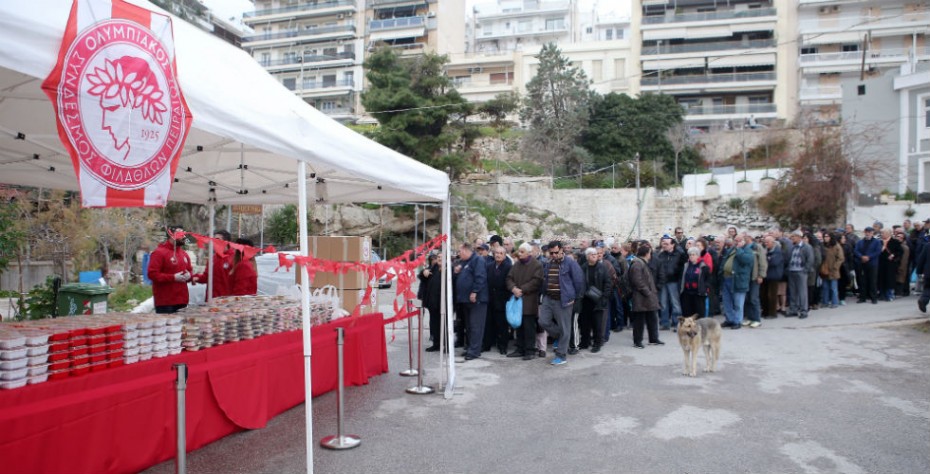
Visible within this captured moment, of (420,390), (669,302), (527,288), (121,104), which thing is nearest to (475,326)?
(527,288)

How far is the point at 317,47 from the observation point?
205 ft

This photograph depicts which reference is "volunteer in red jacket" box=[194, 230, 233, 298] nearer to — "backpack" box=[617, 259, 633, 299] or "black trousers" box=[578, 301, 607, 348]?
"black trousers" box=[578, 301, 607, 348]

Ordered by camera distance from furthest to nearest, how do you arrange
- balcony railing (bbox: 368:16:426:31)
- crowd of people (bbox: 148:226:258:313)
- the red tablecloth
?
balcony railing (bbox: 368:16:426:31) → crowd of people (bbox: 148:226:258:313) → the red tablecloth

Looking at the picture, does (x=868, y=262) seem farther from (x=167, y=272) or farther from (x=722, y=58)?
(x=722, y=58)

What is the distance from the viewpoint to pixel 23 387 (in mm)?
3625

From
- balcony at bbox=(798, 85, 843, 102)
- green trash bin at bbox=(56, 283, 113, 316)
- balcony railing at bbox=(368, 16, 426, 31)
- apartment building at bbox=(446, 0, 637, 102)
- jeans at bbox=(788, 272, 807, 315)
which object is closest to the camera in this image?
green trash bin at bbox=(56, 283, 113, 316)

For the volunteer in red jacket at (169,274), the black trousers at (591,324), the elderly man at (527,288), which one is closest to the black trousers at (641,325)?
the black trousers at (591,324)

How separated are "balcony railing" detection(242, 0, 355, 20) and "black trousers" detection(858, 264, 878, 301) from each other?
58.1m

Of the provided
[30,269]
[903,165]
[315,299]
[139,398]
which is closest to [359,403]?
[315,299]

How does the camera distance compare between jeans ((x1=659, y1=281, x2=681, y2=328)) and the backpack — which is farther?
jeans ((x1=659, y1=281, x2=681, y2=328))

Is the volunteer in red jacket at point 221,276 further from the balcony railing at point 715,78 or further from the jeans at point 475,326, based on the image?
the balcony railing at point 715,78

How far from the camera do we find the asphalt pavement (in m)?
4.82

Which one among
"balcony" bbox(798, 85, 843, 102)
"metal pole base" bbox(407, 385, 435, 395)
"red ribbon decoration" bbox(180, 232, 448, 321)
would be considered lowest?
"metal pole base" bbox(407, 385, 435, 395)

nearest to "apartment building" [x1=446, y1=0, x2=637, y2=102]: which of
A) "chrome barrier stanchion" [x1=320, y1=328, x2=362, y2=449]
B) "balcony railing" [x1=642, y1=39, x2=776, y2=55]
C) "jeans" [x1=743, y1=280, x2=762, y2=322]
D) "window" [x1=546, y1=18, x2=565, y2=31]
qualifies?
"window" [x1=546, y1=18, x2=565, y2=31]
